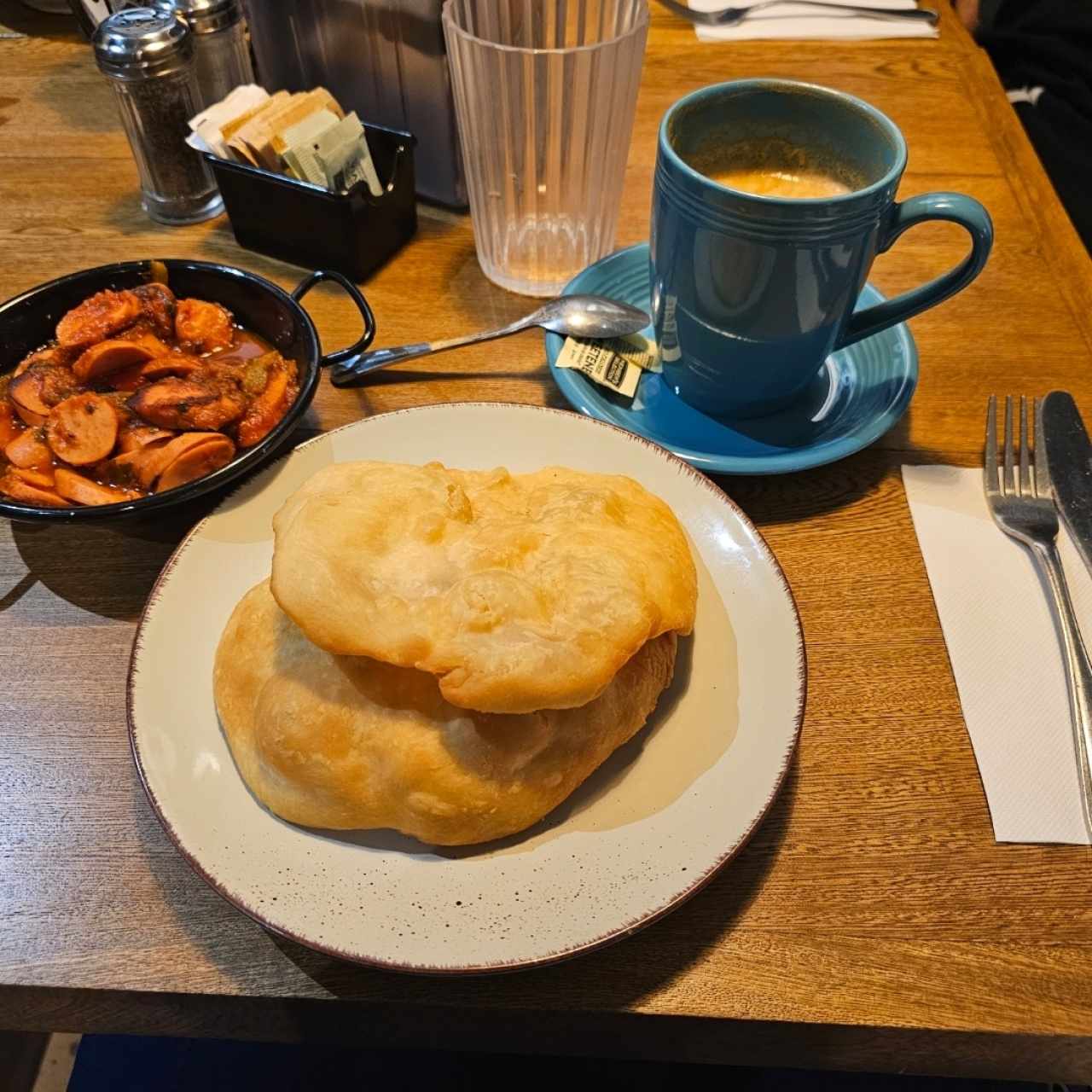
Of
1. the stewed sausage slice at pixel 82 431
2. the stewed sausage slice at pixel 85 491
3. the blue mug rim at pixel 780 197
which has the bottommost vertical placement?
the stewed sausage slice at pixel 85 491

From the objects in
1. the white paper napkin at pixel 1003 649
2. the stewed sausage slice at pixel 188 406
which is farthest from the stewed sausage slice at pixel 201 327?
the white paper napkin at pixel 1003 649

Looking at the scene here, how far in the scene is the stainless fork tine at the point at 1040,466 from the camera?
1116 millimetres

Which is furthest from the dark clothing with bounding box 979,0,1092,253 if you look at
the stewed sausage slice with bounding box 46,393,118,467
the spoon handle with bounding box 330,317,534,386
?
the stewed sausage slice with bounding box 46,393,118,467

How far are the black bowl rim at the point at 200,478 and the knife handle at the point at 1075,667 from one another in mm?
905

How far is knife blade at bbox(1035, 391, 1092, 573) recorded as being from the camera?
3.49 feet

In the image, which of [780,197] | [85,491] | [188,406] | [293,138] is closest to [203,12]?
[293,138]

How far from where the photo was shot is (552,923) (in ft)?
2.25

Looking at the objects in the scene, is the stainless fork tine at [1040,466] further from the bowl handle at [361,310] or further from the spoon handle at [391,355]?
the bowl handle at [361,310]

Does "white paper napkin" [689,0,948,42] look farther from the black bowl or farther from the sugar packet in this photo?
the black bowl

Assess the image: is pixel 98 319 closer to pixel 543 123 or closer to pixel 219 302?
pixel 219 302

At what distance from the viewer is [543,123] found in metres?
1.32

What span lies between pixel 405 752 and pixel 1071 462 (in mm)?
920

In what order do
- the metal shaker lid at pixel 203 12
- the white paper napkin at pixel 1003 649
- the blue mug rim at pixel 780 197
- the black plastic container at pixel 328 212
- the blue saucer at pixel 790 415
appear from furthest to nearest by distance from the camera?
the metal shaker lid at pixel 203 12 < the black plastic container at pixel 328 212 < the blue saucer at pixel 790 415 < the blue mug rim at pixel 780 197 < the white paper napkin at pixel 1003 649

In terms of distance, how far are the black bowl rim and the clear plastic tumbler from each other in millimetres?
423
